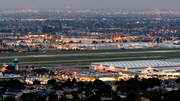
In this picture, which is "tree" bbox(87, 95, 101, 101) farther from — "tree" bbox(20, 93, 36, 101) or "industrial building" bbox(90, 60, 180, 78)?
"industrial building" bbox(90, 60, 180, 78)

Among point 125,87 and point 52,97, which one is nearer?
point 52,97

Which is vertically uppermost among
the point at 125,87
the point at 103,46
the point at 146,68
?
the point at 125,87

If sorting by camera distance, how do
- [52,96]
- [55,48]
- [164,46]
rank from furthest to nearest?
[164,46] → [55,48] → [52,96]

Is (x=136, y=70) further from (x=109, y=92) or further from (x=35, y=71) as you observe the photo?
(x=109, y=92)

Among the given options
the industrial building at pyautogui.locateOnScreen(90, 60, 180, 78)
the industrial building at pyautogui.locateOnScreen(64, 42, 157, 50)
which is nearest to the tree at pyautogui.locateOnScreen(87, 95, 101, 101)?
the industrial building at pyautogui.locateOnScreen(90, 60, 180, 78)

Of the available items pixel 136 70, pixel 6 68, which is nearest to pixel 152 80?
pixel 136 70

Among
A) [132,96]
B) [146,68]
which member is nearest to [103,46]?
[146,68]

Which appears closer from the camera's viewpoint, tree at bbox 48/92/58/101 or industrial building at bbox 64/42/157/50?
tree at bbox 48/92/58/101

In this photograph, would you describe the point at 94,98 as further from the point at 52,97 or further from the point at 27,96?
the point at 27,96

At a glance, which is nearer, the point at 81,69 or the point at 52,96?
the point at 52,96

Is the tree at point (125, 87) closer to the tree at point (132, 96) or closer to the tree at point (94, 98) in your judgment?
the tree at point (132, 96)

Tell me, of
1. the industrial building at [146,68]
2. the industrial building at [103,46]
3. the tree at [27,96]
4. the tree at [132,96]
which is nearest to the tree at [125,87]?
the tree at [132,96]
